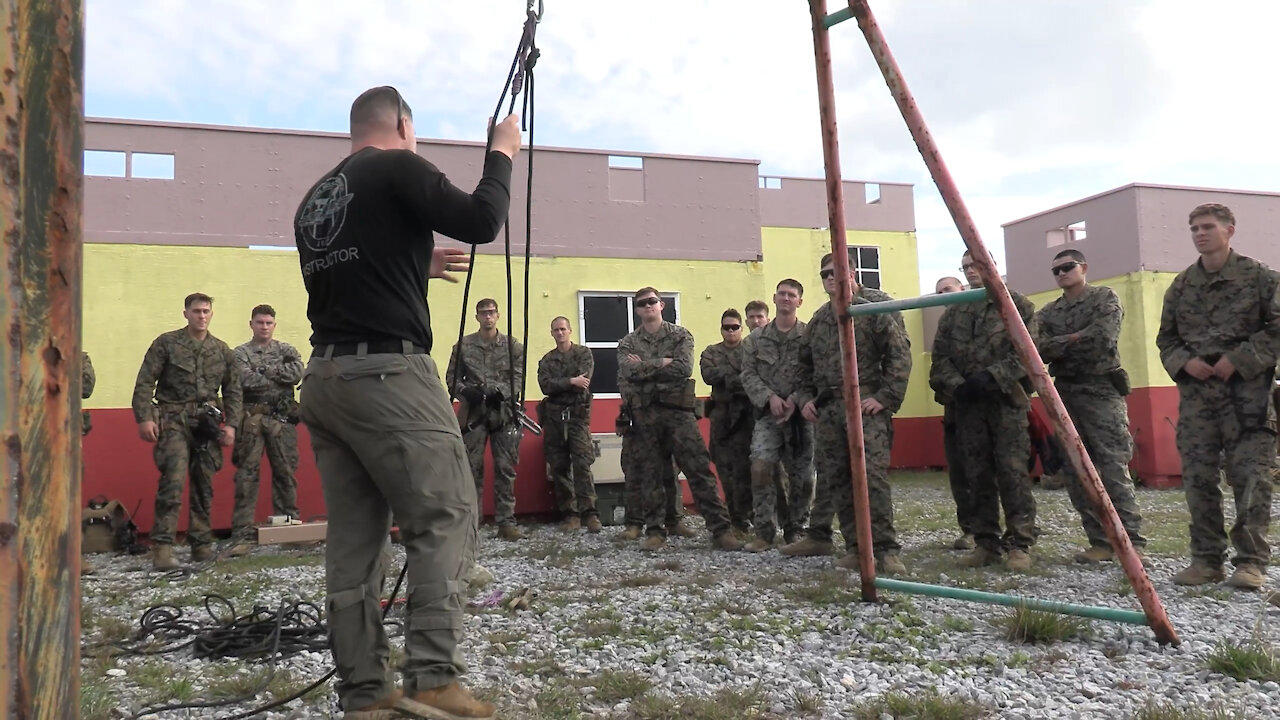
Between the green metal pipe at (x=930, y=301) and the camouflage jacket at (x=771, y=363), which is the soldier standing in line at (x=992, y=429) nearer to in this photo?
the camouflage jacket at (x=771, y=363)

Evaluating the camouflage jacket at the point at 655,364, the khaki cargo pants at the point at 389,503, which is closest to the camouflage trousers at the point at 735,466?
the camouflage jacket at the point at 655,364

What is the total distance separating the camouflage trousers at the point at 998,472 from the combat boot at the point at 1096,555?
365 millimetres

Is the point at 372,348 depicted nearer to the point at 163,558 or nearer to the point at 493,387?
the point at 163,558

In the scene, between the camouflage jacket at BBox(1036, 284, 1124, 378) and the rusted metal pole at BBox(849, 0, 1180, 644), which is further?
the camouflage jacket at BBox(1036, 284, 1124, 378)

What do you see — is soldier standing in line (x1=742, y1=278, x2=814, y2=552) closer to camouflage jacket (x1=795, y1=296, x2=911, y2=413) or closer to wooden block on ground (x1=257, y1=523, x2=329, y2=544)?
camouflage jacket (x1=795, y1=296, x2=911, y2=413)

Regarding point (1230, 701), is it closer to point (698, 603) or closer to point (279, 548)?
point (698, 603)

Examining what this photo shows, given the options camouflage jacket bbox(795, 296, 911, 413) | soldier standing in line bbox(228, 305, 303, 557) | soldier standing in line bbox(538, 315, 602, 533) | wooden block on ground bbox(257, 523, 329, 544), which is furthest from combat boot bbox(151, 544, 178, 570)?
camouflage jacket bbox(795, 296, 911, 413)

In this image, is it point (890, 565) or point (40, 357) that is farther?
A: point (890, 565)

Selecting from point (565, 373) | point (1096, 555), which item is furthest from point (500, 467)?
point (1096, 555)

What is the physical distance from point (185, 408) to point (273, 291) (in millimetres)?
3262

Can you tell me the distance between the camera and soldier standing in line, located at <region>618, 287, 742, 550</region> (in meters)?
7.22

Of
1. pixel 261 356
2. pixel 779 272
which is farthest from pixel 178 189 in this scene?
pixel 779 272

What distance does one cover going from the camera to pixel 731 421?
323 inches

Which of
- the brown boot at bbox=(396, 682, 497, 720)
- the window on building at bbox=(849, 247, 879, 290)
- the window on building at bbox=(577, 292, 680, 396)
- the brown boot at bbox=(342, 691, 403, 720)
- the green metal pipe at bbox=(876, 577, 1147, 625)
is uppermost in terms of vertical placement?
the window on building at bbox=(849, 247, 879, 290)
